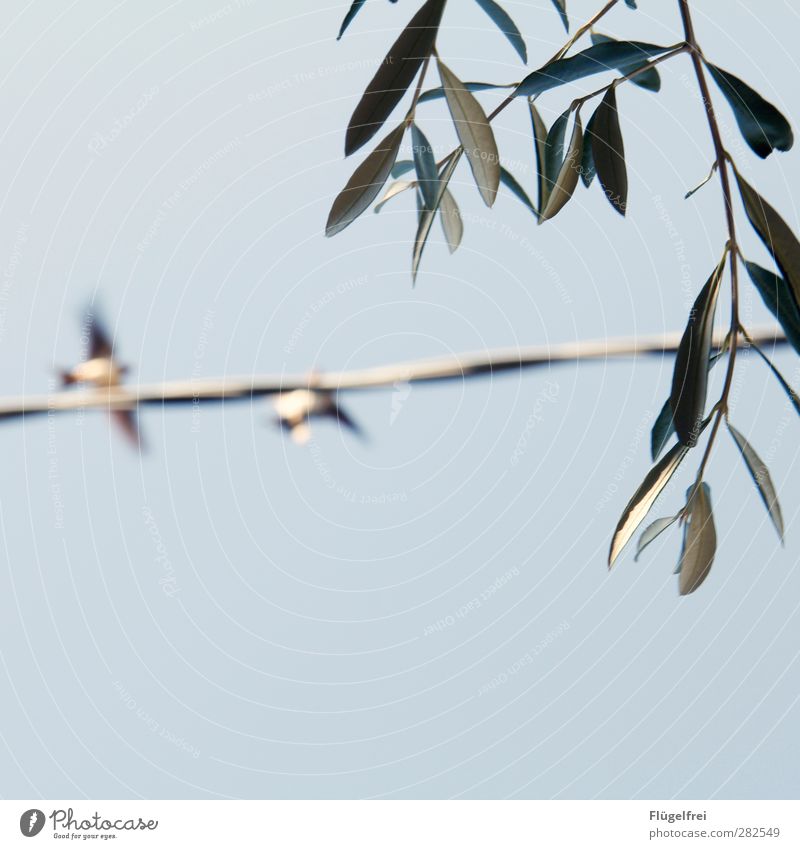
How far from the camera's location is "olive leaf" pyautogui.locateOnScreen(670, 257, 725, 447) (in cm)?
34

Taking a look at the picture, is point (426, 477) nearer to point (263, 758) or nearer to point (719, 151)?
point (263, 758)

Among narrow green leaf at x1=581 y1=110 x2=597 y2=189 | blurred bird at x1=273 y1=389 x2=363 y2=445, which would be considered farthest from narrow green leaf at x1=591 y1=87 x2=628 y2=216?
blurred bird at x1=273 y1=389 x2=363 y2=445

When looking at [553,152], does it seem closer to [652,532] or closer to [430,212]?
[430,212]

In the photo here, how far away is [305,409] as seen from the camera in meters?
0.56

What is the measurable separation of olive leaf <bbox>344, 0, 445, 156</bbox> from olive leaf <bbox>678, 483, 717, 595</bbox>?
0.23 meters

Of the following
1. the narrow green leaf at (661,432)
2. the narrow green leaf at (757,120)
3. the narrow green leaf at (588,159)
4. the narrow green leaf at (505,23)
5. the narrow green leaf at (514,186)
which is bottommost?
the narrow green leaf at (661,432)

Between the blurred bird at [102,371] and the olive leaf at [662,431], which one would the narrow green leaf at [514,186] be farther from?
the blurred bird at [102,371]

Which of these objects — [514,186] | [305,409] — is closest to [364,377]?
[305,409]

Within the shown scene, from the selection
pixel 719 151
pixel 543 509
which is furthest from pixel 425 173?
pixel 543 509

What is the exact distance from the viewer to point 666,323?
570 millimetres

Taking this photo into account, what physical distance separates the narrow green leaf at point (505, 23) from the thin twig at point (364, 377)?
18 cm

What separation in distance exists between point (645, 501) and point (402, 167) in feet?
0.77

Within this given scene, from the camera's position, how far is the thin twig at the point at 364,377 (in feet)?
1.69

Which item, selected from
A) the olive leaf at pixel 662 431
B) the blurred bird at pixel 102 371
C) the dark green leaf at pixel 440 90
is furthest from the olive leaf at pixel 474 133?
the blurred bird at pixel 102 371
